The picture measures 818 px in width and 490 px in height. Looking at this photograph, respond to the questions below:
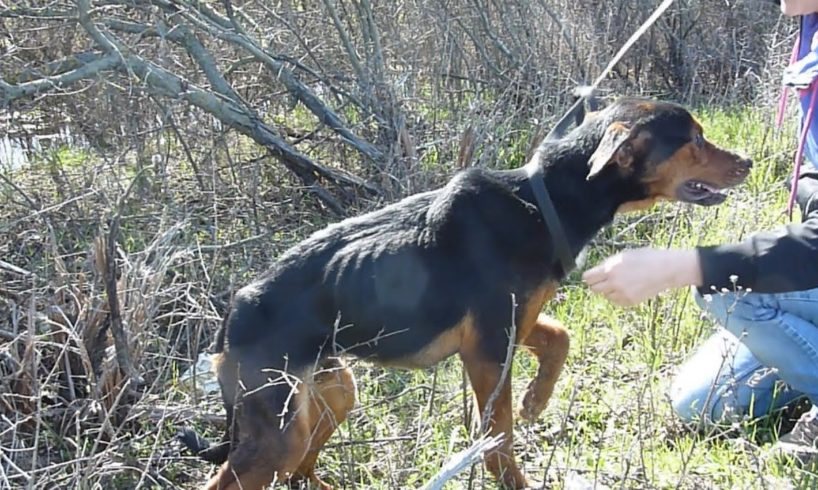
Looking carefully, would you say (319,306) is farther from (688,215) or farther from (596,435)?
(688,215)

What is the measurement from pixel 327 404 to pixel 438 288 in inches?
24.4

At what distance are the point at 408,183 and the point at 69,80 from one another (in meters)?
2.11

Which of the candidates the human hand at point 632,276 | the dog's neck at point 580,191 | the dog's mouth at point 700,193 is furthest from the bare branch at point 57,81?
the human hand at point 632,276

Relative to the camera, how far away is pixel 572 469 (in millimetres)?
3408

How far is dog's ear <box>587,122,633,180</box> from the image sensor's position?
354cm

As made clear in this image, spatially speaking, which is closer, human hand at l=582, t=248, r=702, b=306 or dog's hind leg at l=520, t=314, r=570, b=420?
human hand at l=582, t=248, r=702, b=306

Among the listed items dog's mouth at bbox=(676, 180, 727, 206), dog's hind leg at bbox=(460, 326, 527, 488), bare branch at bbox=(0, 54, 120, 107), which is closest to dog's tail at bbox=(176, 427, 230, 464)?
dog's hind leg at bbox=(460, 326, 527, 488)

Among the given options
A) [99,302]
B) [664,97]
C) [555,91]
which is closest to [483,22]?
[555,91]

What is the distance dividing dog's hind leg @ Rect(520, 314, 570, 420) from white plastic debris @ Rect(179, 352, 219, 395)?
1.39m

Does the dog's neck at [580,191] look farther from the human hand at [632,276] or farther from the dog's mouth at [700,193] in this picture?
the human hand at [632,276]

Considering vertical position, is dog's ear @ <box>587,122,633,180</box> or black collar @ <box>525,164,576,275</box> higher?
dog's ear @ <box>587,122,633,180</box>

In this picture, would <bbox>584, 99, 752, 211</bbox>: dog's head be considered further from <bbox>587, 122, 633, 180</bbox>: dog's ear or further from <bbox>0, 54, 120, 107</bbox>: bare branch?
<bbox>0, 54, 120, 107</bbox>: bare branch

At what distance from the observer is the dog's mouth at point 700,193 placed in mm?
3828

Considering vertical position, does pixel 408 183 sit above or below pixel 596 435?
above
